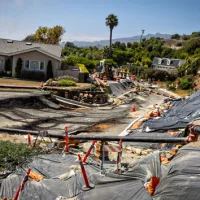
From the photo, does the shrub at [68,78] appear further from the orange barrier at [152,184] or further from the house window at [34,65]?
the orange barrier at [152,184]

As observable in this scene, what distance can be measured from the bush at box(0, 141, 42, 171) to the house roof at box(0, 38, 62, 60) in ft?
85.4

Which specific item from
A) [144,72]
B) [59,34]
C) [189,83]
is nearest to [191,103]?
Answer: [189,83]

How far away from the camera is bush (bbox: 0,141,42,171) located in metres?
10.3

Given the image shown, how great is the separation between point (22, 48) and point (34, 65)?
2.88m

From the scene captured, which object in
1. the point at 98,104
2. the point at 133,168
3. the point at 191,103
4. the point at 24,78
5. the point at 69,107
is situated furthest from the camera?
the point at 24,78

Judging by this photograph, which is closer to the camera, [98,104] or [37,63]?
[98,104]

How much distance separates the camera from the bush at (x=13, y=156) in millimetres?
10273

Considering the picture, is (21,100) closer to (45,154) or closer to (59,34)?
(45,154)

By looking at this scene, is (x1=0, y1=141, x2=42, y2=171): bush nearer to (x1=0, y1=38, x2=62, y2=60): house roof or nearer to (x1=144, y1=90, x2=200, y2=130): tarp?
(x1=144, y1=90, x2=200, y2=130): tarp

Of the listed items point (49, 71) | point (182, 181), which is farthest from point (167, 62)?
point (182, 181)

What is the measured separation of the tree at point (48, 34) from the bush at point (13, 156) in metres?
62.9

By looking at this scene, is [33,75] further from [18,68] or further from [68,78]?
Answer: [68,78]

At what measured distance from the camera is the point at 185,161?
7.04 m

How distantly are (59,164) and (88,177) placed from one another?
6.41 ft
